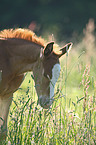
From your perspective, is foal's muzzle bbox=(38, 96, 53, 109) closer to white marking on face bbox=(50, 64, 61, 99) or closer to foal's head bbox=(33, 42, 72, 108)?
foal's head bbox=(33, 42, 72, 108)

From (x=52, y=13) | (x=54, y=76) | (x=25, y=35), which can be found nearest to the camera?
(x=54, y=76)

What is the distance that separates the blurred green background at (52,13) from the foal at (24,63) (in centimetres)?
1976

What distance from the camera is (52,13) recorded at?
2639 centimetres

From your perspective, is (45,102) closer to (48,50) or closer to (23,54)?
(48,50)

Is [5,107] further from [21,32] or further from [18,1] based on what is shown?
[18,1]

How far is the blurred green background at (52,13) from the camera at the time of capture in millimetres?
24422

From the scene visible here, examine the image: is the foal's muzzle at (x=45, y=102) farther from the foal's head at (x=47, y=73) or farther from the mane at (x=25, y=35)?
the mane at (x=25, y=35)

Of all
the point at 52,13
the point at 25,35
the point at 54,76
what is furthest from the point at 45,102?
the point at 52,13

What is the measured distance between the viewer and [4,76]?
3.61 m

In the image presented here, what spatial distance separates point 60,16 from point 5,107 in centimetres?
2313

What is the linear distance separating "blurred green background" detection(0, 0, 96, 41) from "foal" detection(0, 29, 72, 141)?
64.8 feet

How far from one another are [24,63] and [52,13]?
23142 millimetres

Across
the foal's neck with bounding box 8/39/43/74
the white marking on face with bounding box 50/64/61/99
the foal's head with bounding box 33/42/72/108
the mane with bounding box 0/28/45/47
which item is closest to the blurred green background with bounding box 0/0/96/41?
the mane with bounding box 0/28/45/47

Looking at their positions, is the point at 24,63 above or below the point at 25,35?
below
